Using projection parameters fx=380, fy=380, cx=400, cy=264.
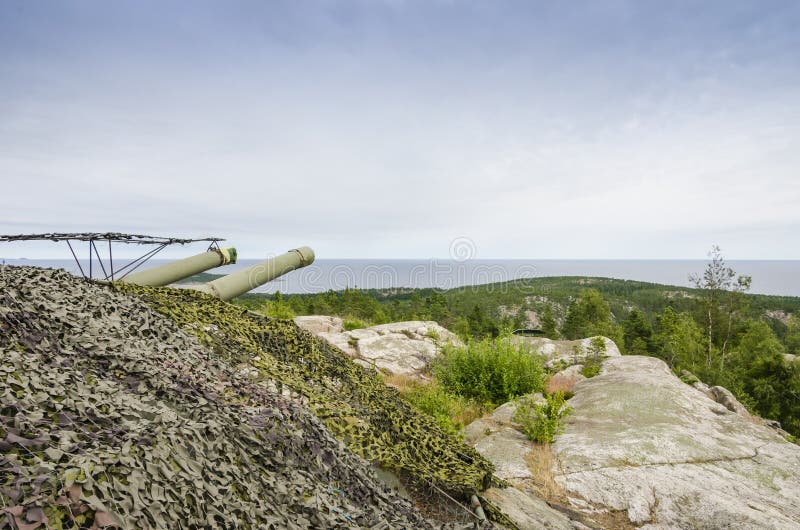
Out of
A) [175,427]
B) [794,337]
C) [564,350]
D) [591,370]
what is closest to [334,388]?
[175,427]

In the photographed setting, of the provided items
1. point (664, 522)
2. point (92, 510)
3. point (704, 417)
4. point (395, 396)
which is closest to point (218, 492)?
point (92, 510)

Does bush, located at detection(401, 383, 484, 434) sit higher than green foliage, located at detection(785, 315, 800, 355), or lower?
higher

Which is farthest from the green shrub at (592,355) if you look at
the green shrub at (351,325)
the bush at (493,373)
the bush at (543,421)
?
the green shrub at (351,325)

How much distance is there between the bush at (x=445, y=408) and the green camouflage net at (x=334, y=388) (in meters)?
1.37

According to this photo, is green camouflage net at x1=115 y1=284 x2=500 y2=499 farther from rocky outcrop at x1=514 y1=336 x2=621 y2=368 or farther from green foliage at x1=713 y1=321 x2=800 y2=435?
green foliage at x1=713 y1=321 x2=800 y2=435

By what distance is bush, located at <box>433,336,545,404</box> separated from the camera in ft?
35.5

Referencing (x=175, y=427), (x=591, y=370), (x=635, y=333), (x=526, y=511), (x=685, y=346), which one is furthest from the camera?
(x=635, y=333)

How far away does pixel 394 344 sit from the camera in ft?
55.4

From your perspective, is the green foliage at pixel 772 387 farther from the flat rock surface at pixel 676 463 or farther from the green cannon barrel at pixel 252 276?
the green cannon barrel at pixel 252 276

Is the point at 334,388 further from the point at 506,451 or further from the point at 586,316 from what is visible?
the point at 586,316

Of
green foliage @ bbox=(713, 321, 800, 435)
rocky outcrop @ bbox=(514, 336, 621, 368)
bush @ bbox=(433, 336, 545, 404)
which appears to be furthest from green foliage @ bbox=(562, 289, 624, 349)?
bush @ bbox=(433, 336, 545, 404)

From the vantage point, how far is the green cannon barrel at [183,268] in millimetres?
8055

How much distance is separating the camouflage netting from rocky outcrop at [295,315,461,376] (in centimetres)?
846

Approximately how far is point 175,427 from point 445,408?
21.7ft
